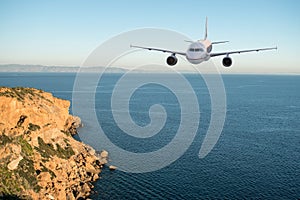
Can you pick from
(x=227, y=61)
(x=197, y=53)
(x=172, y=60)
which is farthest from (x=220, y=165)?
(x=172, y=60)

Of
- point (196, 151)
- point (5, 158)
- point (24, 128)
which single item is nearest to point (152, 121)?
point (196, 151)

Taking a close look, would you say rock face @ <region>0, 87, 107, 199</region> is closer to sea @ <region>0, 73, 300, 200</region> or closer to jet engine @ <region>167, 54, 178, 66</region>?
sea @ <region>0, 73, 300, 200</region>

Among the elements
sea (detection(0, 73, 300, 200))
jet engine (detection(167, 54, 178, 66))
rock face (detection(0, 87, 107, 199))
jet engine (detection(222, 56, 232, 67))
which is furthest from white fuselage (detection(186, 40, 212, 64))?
rock face (detection(0, 87, 107, 199))

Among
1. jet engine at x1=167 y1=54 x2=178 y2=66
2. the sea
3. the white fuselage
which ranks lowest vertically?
the sea

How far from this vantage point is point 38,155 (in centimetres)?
6894

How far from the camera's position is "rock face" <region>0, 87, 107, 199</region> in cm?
6025

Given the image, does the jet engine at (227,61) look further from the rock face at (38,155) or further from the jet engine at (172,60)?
the rock face at (38,155)

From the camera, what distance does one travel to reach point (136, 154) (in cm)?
9181

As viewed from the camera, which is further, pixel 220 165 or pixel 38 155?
pixel 220 165

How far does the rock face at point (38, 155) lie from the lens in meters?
60.2

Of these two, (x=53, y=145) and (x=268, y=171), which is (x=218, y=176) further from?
(x=53, y=145)

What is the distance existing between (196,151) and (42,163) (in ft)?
158

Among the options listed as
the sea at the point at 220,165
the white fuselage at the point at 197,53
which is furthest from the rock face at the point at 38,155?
the white fuselage at the point at 197,53

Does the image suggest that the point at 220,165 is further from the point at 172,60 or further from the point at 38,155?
the point at 172,60
